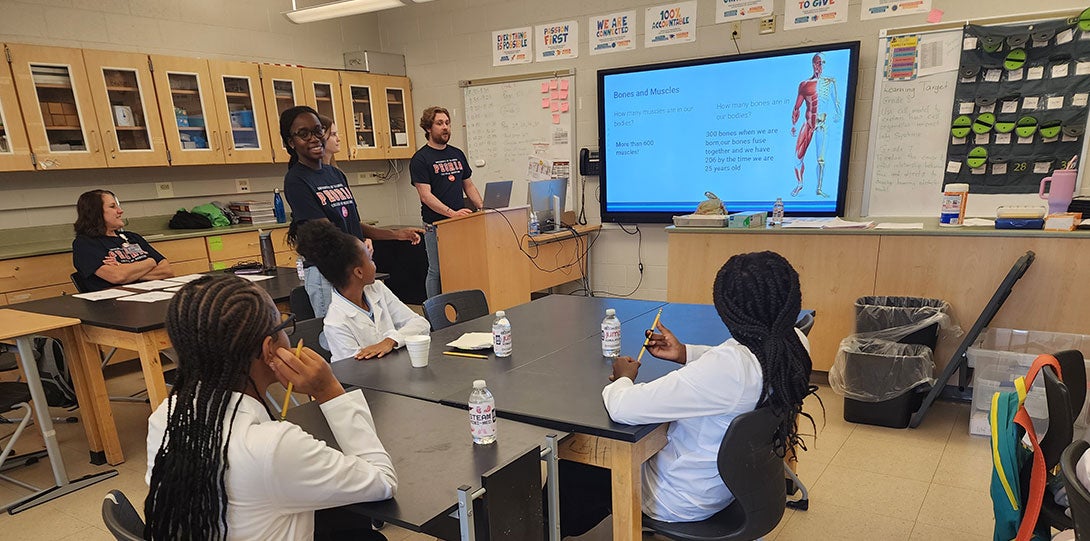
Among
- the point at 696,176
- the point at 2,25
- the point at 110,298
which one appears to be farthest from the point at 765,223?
the point at 2,25

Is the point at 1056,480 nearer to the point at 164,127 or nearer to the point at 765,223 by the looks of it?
the point at 765,223

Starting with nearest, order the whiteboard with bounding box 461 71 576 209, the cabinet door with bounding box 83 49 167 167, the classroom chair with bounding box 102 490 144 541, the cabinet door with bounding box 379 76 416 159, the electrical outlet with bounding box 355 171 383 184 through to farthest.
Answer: the classroom chair with bounding box 102 490 144 541, the cabinet door with bounding box 83 49 167 167, the whiteboard with bounding box 461 71 576 209, the cabinet door with bounding box 379 76 416 159, the electrical outlet with bounding box 355 171 383 184

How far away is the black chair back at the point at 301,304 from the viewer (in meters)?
2.82

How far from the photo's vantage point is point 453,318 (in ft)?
9.23

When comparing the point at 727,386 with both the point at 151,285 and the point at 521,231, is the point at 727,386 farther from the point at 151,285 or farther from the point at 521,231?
the point at 151,285

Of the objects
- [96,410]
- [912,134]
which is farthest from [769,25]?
[96,410]

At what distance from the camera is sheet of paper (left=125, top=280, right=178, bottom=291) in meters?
3.26

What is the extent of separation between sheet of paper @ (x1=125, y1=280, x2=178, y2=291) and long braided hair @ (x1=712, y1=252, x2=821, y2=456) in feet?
10.5

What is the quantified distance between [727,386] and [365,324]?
4.55 feet

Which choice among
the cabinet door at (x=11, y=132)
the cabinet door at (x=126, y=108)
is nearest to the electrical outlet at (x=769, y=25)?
the cabinet door at (x=126, y=108)

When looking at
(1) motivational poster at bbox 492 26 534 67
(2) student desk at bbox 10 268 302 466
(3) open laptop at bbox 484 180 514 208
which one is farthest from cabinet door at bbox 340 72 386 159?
(2) student desk at bbox 10 268 302 466

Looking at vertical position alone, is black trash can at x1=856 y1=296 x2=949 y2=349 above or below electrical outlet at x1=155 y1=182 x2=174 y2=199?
below

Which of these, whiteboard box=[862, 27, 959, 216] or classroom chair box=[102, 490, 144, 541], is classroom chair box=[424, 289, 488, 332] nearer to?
classroom chair box=[102, 490, 144, 541]

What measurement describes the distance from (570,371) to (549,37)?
13.0 feet
